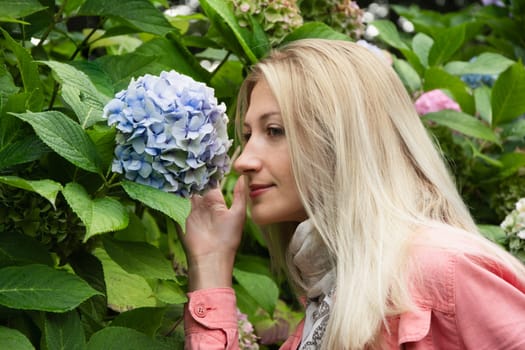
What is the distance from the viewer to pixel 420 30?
8.96 feet

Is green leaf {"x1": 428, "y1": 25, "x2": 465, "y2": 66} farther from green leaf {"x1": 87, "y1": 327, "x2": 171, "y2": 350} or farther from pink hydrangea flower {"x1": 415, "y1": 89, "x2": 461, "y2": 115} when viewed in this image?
green leaf {"x1": 87, "y1": 327, "x2": 171, "y2": 350}

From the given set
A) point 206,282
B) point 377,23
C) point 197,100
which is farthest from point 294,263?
point 377,23

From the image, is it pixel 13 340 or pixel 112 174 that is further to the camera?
pixel 112 174

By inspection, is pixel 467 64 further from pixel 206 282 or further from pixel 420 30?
pixel 206 282

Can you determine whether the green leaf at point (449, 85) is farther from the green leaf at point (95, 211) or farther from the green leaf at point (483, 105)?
the green leaf at point (95, 211)

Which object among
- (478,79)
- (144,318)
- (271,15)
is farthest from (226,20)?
(478,79)

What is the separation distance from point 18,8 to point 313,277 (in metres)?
0.76

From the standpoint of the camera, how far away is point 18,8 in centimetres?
157

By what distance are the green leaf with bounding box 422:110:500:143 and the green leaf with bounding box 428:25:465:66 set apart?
185 mm

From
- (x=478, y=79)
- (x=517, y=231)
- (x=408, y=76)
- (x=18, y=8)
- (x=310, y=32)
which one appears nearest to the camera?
(x=18, y=8)

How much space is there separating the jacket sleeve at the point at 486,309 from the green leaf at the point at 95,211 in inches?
21.4

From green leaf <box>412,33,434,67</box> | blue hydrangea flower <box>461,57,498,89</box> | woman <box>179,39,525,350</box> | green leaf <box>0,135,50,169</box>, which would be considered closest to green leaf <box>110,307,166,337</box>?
woman <box>179,39,525,350</box>

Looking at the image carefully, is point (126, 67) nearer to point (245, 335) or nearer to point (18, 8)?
point (18, 8)

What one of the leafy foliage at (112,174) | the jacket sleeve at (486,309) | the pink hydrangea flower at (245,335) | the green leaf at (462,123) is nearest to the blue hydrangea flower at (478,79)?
the leafy foliage at (112,174)
